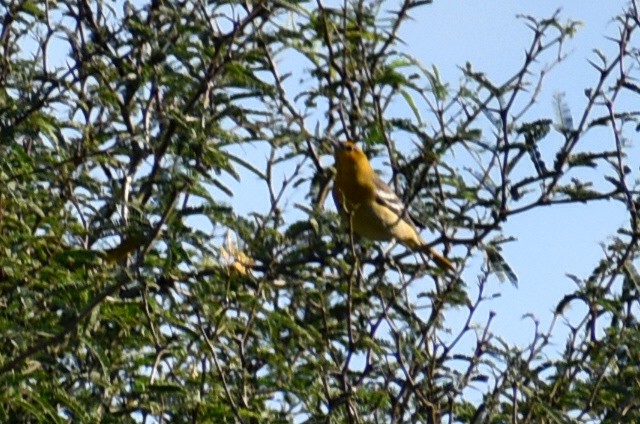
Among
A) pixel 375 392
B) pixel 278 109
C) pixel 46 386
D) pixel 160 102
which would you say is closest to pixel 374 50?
pixel 278 109

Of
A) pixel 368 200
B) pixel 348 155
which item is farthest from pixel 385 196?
pixel 348 155

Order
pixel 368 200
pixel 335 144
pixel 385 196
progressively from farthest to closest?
pixel 368 200
pixel 385 196
pixel 335 144

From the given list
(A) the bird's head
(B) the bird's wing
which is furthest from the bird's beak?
(B) the bird's wing

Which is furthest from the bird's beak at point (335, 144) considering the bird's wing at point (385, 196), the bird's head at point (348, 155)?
the bird's wing at point (385, 196)

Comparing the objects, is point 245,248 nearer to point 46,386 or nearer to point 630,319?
point 46,386

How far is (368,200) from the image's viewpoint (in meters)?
6.27

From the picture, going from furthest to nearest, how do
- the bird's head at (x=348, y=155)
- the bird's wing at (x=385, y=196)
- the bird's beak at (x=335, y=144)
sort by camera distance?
1. the bird's wing at (x=385, y=196)
2. the bird's head at (x=348, y=155)
3. the bird's beak at (x=335, y=144)

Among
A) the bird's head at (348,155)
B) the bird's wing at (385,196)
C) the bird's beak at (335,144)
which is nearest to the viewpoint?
the bird's beak at (335,144)

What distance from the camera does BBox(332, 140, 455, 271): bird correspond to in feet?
16.9

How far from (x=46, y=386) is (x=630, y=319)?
1.85 meters

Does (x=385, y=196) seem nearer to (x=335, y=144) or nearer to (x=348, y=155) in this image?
(x=348, y=155)

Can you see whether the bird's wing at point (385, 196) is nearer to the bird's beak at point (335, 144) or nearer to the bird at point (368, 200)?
the bird at point (368, 200)

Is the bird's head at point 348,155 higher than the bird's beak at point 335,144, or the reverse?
the bird's head at point 348,155

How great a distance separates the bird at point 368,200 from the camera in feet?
16.9
